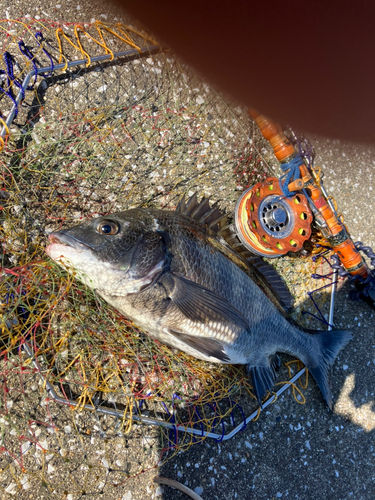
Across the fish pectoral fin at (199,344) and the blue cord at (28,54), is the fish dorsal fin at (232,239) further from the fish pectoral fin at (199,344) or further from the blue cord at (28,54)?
the blue cord at (28,54)

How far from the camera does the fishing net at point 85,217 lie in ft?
6.36

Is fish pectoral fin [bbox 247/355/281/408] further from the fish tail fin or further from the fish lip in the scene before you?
the fish lip

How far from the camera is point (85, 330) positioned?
202 cm

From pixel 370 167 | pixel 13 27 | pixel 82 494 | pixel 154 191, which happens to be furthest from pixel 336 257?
pixel 13 27

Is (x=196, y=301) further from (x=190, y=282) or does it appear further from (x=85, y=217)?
(x=85, y=217)

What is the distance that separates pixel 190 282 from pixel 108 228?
0.59 metres

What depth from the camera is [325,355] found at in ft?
8.39

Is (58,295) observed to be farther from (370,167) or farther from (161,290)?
(370,167)

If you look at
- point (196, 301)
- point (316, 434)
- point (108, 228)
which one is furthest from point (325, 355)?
point (108, 228)

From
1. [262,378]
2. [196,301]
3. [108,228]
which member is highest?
[108,228]

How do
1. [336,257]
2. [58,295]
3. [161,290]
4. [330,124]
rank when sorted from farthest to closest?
[330,124] → [336,257] → [58,295] → [161,290]

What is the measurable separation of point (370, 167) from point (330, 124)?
635 mm

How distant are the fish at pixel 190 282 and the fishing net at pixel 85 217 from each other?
29 centimetres

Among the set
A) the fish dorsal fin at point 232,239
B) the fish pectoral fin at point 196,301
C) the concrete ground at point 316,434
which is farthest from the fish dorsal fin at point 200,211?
the concrete ground at point 316,434
